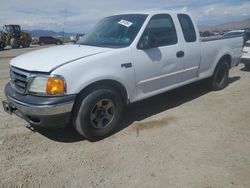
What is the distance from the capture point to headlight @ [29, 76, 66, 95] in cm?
356

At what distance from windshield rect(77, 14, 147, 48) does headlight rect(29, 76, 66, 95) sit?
4.04ft

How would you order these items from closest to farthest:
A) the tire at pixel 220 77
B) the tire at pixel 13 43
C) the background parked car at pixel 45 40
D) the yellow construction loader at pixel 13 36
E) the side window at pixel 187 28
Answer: the side window at pixel 187 28 < the tire at pixel 220 77 < the tire at pixel 13 43 < the yellow construction loader at pixel 13 36 < the background parked car at pixel 45 40

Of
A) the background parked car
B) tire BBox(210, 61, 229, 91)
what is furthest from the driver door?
the background parked car

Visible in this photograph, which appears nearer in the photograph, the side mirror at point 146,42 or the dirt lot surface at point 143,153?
the dirt lot surface at point 143,153

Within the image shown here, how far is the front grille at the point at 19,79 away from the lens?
378cm

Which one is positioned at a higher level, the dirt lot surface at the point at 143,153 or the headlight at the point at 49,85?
the headlight at the point at 49,85

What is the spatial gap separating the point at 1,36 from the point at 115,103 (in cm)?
3034

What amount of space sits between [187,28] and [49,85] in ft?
10.4

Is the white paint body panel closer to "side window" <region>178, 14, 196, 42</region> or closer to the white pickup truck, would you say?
the white pickup truck

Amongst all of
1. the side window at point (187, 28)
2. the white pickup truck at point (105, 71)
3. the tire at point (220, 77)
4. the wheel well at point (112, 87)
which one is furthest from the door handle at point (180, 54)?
the tire at point (220, 77)

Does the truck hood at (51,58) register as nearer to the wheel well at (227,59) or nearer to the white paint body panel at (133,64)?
the white paint body panel at (133,64)

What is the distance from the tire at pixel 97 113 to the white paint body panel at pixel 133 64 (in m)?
0.21

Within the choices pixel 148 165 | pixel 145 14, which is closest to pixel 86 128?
pixel 148 165

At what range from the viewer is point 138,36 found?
447 cm
